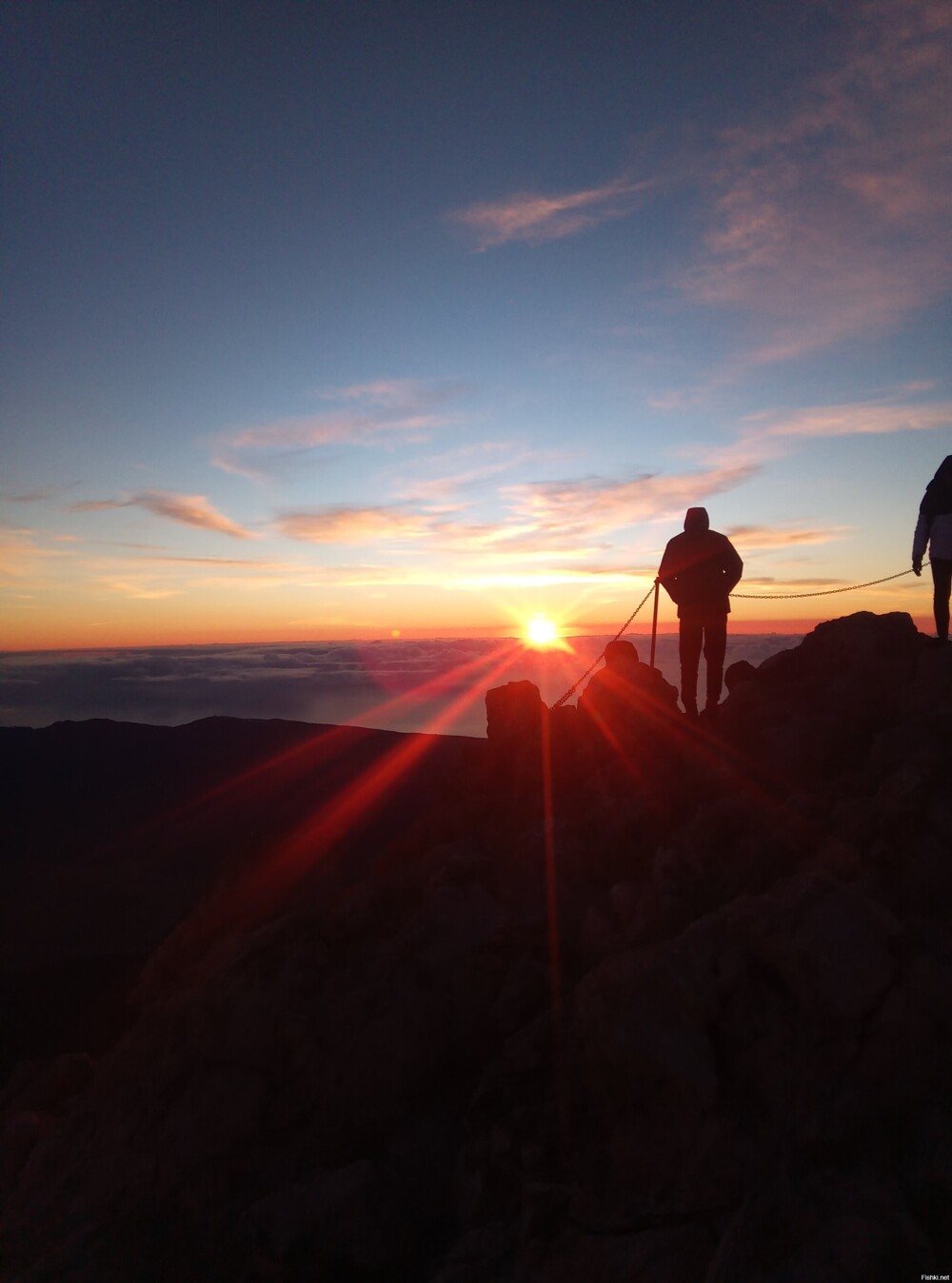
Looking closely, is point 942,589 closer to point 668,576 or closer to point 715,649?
point 715,649

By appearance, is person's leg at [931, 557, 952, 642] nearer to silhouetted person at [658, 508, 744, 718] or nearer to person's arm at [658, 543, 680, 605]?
silhouetted person at [658, 508, 744, 718]

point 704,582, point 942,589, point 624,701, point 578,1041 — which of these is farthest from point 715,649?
point 578,1041

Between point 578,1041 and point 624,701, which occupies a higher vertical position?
point 624,701

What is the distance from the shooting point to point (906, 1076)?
4.67m

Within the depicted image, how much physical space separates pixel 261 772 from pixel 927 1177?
75.1 meters

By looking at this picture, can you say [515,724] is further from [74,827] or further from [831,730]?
[74,827]

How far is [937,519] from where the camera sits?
9.69m

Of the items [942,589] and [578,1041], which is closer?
[578,1041]

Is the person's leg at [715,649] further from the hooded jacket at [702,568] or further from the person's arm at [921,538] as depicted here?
the person's arm at [921,538]

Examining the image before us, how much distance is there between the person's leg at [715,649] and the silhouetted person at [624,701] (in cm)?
55

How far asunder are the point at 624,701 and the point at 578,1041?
16.2 feet

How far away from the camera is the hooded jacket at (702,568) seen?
10.2 metres

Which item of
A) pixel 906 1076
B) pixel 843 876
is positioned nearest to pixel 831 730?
pixel 843 876

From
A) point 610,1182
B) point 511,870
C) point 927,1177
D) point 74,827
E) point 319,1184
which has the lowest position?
point 74,827
